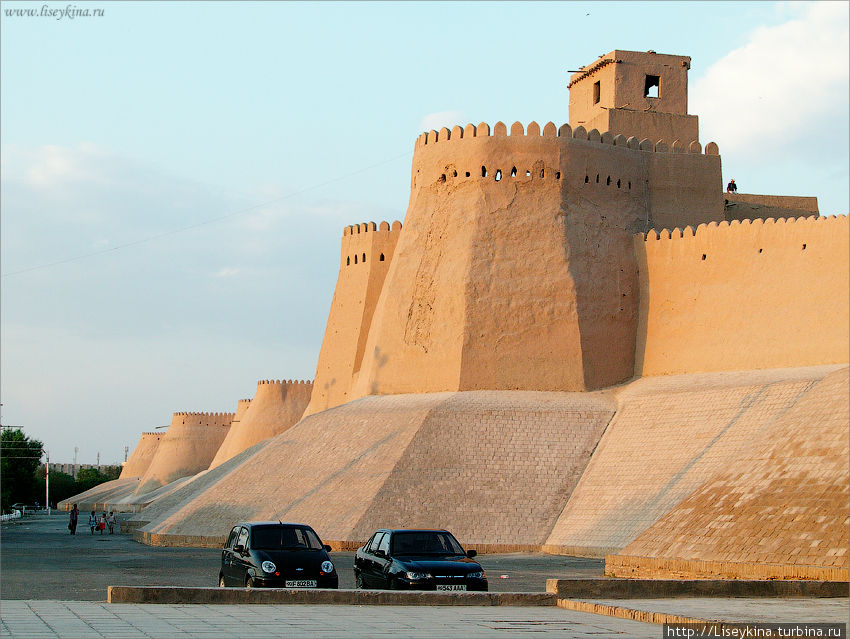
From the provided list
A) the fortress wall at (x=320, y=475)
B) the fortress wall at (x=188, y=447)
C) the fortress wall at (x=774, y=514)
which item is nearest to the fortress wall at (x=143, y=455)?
the fortress wall at (x=188, y=447)

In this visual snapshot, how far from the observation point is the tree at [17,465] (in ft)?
270

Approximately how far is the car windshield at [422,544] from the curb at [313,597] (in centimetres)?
187

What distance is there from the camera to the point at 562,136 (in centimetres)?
3347

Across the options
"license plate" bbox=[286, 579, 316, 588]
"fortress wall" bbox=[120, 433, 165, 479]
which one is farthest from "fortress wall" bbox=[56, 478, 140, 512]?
"license plate" bbox=[286, 579, 316, 588]

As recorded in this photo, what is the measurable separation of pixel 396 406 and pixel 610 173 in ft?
29.2

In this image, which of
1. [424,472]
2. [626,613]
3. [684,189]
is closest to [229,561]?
[626,613]

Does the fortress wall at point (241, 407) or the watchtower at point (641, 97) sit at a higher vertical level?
the watchtower at point (641, 97)

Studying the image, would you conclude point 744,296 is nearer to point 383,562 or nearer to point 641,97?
point 641,97

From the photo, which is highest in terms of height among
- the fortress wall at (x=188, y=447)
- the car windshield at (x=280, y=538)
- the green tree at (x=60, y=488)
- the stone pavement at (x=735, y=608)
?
the fortress wall at (x=188, y=447)

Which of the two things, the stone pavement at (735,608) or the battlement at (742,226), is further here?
the battlement at (742,226)

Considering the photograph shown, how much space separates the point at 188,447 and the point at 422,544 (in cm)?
5326

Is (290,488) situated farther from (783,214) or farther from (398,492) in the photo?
(783,214)

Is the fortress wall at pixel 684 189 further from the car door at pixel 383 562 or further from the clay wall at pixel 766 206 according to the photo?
the car door at pixel 383 562

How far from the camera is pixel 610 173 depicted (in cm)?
3388
